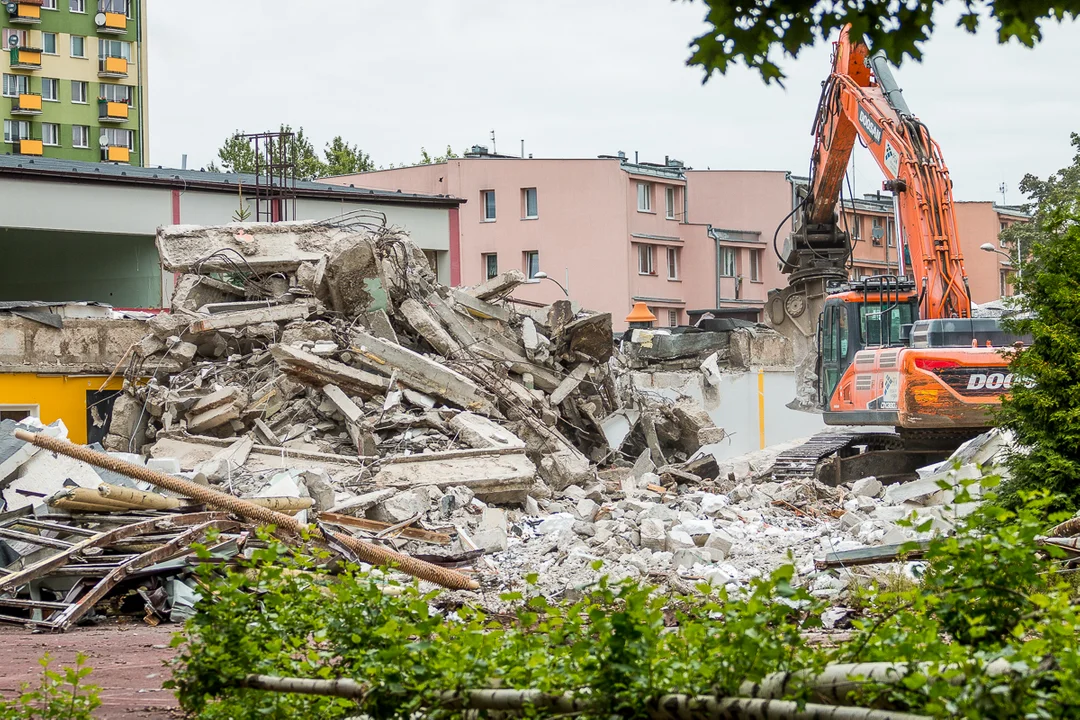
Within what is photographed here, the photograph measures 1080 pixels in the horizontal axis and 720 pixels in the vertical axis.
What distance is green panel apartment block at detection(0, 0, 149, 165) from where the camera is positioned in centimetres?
6141

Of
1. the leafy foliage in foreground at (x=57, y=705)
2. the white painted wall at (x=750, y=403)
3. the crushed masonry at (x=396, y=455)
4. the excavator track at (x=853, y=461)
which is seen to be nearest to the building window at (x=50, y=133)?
the white painted wall at (x=750, y=403)

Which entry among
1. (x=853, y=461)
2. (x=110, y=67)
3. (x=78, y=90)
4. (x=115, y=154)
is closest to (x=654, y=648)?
(x=853, y=461)

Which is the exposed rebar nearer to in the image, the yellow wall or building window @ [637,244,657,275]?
the yellow wall

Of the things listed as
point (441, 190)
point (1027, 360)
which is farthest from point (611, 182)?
point (1027, 360)

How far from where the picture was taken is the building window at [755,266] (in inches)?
2131

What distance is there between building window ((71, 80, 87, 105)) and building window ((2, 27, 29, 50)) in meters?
3.18

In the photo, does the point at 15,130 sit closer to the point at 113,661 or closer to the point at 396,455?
the point at 396,455

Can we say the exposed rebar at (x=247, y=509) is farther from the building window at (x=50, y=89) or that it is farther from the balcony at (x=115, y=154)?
the building window at (x=50, y=89)

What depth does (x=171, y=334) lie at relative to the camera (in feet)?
58.6

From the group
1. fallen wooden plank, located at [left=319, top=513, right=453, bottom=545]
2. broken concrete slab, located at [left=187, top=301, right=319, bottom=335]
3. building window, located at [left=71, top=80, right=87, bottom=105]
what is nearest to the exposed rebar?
fallen wooden plank, located at [left=319, top=513, right=453, bottom=545]

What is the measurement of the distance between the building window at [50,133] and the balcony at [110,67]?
337cm

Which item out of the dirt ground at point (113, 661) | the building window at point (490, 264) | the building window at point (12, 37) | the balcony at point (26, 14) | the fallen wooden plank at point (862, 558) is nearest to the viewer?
the dirt ground at point (113, 661)

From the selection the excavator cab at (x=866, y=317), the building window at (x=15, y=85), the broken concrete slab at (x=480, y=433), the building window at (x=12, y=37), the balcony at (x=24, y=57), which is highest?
the building window at (x=12, y=37)

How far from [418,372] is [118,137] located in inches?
2142
